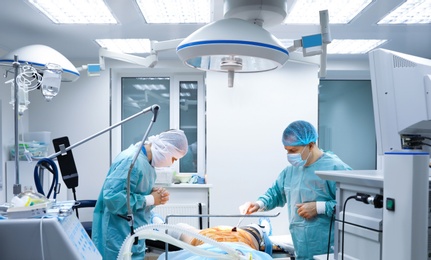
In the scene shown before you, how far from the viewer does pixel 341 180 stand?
1.17 meters

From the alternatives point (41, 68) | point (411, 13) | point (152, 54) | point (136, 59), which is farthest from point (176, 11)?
point (411, 13)

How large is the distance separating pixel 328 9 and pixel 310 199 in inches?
46.3

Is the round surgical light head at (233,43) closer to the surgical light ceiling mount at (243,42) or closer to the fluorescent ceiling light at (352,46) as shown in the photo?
the surgical light ceiling mount at (243,42)

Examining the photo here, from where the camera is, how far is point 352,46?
115 inches

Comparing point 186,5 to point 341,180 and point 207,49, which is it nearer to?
point 207,49

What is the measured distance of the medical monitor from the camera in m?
0.97

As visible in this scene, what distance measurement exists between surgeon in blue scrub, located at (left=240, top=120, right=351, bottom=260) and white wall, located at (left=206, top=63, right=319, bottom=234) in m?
0.98

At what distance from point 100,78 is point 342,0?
2.38m

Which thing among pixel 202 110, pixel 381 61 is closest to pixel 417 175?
pixel 381 61

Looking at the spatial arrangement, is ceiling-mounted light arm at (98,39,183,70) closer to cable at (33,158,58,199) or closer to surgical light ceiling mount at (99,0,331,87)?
surgical light ceiling mount at (99,0,331,87)

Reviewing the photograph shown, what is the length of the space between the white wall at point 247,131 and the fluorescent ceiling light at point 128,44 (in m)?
0.67

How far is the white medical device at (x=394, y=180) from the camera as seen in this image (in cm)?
85

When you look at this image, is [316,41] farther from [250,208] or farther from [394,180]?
[250,208]

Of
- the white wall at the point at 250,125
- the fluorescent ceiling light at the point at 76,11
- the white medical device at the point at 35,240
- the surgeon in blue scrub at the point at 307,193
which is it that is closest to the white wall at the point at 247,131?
the white wall at the point at 250,125
